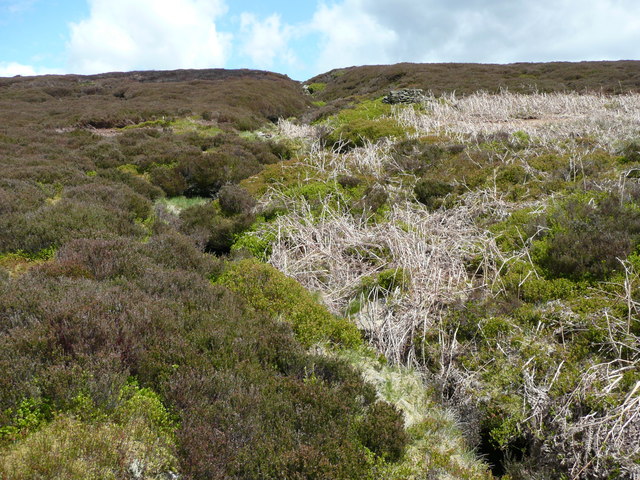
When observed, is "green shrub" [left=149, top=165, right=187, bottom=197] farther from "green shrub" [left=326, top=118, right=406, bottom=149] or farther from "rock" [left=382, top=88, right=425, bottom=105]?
"rock" [left=382, top=88, right=425, bottom=105]

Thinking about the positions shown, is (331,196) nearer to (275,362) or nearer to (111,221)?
(111,221)

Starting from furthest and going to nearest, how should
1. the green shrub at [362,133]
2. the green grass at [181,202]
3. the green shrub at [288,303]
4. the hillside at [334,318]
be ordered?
the green shrub at [362,133], the green grass at [181,202], the green shrub at [288,303], the hillside at [334,318]

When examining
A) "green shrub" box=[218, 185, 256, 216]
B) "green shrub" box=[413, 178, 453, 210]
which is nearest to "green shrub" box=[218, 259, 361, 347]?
"green shrub" box=[218, 185, 256, 216]

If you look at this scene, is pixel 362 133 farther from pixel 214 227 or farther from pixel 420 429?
pixel 420 429

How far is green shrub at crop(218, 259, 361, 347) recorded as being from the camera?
5.50 meters

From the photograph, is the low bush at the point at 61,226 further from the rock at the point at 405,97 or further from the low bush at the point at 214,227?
the rock at the point at 405,97

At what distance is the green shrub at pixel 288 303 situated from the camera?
5.50m

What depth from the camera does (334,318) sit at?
234 inches

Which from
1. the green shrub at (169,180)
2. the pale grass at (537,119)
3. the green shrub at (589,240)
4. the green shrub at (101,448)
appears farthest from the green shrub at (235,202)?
the pale grass at (537,119)

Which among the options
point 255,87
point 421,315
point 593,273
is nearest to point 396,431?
point 421,315

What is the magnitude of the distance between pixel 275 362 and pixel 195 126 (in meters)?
18.8

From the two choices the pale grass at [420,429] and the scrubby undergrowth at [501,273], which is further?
the scrubby undergrowth at [501,273]

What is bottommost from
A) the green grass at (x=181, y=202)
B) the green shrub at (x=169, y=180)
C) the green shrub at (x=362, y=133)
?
the green grass at (x=181, y=202)

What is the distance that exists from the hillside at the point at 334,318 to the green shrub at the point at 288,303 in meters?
0.04
